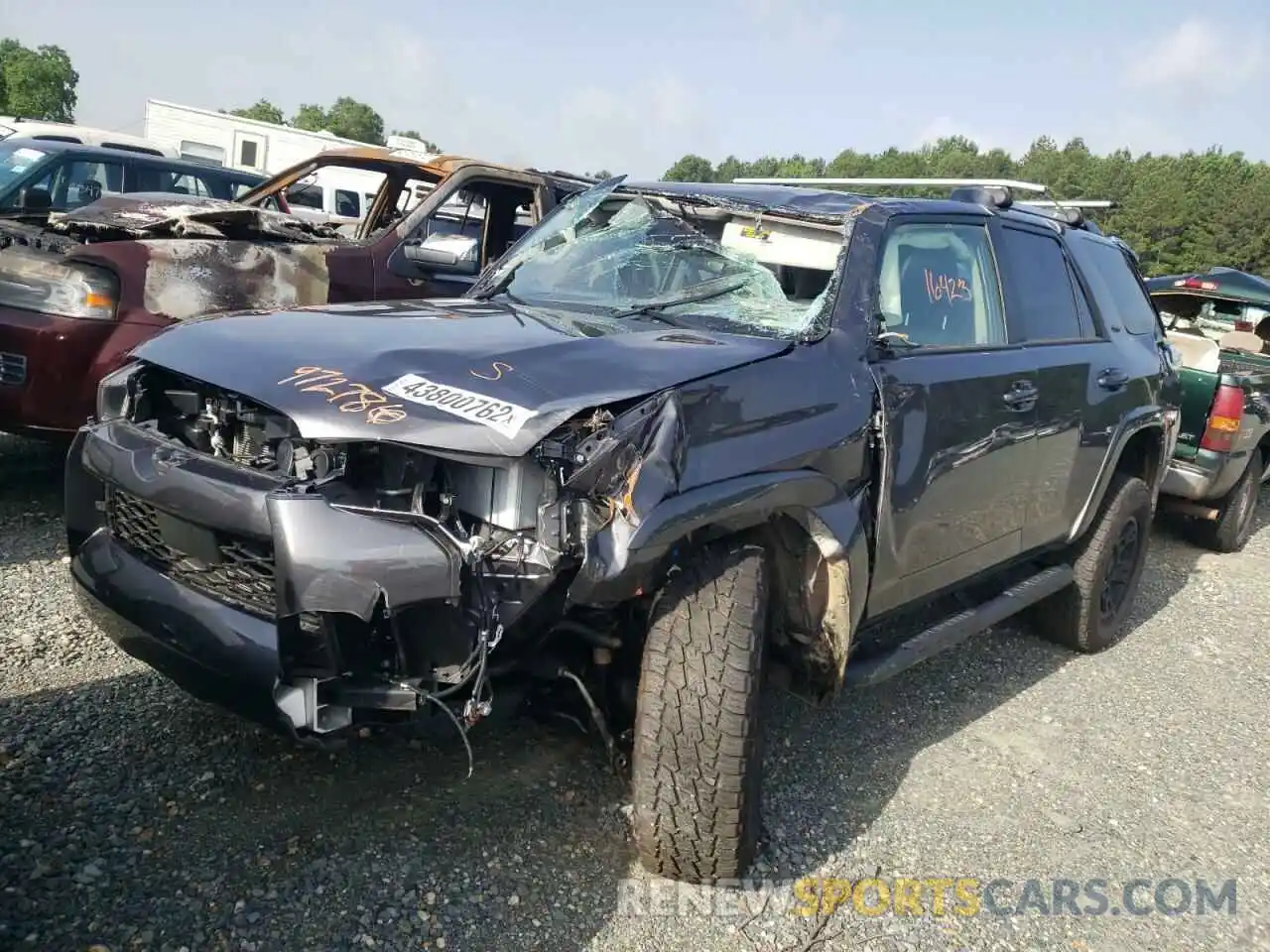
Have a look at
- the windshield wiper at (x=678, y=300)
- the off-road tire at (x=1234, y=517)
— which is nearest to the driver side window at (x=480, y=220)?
the windshield wiper at (x=678, y=300)

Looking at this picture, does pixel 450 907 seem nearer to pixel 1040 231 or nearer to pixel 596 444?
pixel 596 444

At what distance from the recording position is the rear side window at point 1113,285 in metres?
4.66

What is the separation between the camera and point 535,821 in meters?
2.96

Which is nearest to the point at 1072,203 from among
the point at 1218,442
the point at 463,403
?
the point at 1218,442

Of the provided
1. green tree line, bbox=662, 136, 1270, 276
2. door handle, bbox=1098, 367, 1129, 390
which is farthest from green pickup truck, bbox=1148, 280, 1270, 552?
green tree line, bbox=662, 136, 1270, 276

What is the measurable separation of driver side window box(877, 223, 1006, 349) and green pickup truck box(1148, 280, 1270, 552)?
2.82m

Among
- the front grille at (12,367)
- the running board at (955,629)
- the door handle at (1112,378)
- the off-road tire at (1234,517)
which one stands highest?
the door handle at (1112,378)

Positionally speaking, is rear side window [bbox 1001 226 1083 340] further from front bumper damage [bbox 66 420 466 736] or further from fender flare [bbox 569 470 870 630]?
front bumper damage [bbox 66 420 466 736]

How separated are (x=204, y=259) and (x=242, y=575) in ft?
9.81

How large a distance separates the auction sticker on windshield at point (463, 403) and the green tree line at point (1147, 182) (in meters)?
30.8

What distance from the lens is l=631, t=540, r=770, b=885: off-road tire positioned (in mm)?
2586

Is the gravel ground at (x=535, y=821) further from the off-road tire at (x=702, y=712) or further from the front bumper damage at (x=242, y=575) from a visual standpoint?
the front bumper damage at (x=242, y=575)

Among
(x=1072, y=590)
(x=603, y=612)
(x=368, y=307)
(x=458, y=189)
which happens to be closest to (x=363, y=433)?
(x=603, y=612)

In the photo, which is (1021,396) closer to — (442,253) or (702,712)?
(702,712)
